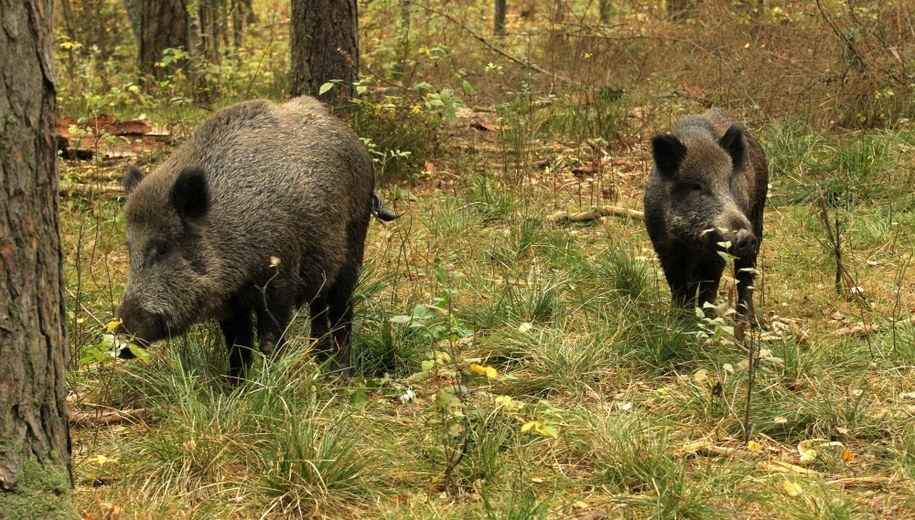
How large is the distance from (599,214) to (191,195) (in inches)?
171

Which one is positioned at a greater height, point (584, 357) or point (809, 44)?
point (809, 44)

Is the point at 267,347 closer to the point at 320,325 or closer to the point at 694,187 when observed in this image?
the point at 320,325

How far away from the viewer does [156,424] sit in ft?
15.8

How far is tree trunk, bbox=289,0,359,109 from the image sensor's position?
9.05 meters

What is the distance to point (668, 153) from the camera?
21.5 ft

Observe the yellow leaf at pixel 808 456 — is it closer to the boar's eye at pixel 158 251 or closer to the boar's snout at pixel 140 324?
the boar's snout at pixel 140 324

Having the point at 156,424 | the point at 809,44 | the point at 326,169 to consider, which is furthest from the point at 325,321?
the point at 809,44

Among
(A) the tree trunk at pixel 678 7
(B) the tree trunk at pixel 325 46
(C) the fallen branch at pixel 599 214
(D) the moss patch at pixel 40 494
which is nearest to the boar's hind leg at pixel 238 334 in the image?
(D) the moss patch at pixel 40 494

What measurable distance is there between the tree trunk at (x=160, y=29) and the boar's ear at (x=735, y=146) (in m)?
8.77

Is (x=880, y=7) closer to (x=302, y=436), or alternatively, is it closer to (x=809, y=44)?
(x=809, y=44)

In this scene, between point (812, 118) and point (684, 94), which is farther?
point (684, 94)

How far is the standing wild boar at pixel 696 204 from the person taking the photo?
628 cm

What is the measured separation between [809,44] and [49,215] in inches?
377

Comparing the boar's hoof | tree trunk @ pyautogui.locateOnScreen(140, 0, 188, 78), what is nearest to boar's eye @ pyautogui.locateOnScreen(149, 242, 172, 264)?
the boar's hoof
